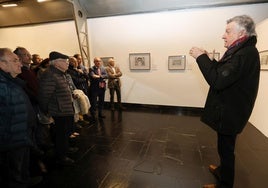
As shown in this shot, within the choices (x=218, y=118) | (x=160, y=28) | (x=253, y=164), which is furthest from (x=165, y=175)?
(x=160, y=28)

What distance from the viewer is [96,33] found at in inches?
211

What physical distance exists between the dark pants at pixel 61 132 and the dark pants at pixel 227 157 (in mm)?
1886

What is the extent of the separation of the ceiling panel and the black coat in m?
3.49

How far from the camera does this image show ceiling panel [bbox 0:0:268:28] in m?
4.34

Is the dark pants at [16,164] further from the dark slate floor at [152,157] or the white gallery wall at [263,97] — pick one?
the white gallery wall at [263,97]

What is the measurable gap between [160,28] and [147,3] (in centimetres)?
74

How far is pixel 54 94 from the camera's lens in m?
2.09

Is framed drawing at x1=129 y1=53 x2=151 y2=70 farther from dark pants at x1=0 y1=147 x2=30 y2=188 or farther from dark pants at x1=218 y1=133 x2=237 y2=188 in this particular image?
dark pants at x1=0 y1=147 x2=30 y2=188

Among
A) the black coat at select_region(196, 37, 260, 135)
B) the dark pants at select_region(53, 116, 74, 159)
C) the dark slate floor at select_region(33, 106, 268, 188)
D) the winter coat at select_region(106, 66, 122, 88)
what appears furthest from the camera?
Answer: the winter coat at select_region(106, 66, 122, 88)

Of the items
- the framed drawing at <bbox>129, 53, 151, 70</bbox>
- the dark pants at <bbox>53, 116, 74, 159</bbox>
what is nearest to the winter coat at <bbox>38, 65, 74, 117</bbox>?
the dark pants at <bbox>53, 116, 74, 159</bbox>

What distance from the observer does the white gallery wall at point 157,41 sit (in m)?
4.42

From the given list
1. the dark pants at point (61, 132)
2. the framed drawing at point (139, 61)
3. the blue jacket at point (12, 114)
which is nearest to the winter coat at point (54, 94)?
the dark pants at point (61, 132)

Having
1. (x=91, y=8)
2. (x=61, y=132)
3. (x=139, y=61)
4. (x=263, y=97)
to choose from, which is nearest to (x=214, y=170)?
(x=61, y=132)

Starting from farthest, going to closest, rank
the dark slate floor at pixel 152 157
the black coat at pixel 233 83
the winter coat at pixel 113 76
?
the winter coat at pixel 113 76
the dark slate floor at pixel 152 157
the black coat at pixel 233 83
